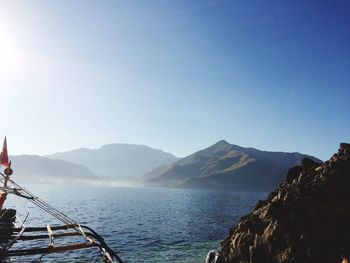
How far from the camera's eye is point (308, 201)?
84.1 feet

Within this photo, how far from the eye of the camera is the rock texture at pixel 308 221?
23.2 metres

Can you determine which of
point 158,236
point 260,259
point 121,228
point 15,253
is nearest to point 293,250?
point 260,259

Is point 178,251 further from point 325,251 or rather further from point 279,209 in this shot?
point 325,251

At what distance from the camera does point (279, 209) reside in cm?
2739

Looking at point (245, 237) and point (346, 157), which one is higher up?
point (346, 157)

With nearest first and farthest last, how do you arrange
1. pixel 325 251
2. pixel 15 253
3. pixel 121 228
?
pixel 15 253 → pixel 325 251 → pixel 121 228

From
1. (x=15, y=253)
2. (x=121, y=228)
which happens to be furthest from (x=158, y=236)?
(x=15, y=253)

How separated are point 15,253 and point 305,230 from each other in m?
21.6

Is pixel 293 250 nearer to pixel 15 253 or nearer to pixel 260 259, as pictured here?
pixel 260 259

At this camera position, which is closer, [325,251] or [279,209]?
[325,251]

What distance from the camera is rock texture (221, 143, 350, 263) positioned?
23172 mm

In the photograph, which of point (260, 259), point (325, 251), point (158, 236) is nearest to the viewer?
point (325, 251)

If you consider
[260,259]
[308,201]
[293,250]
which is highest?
[308,201]

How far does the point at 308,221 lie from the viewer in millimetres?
24922
